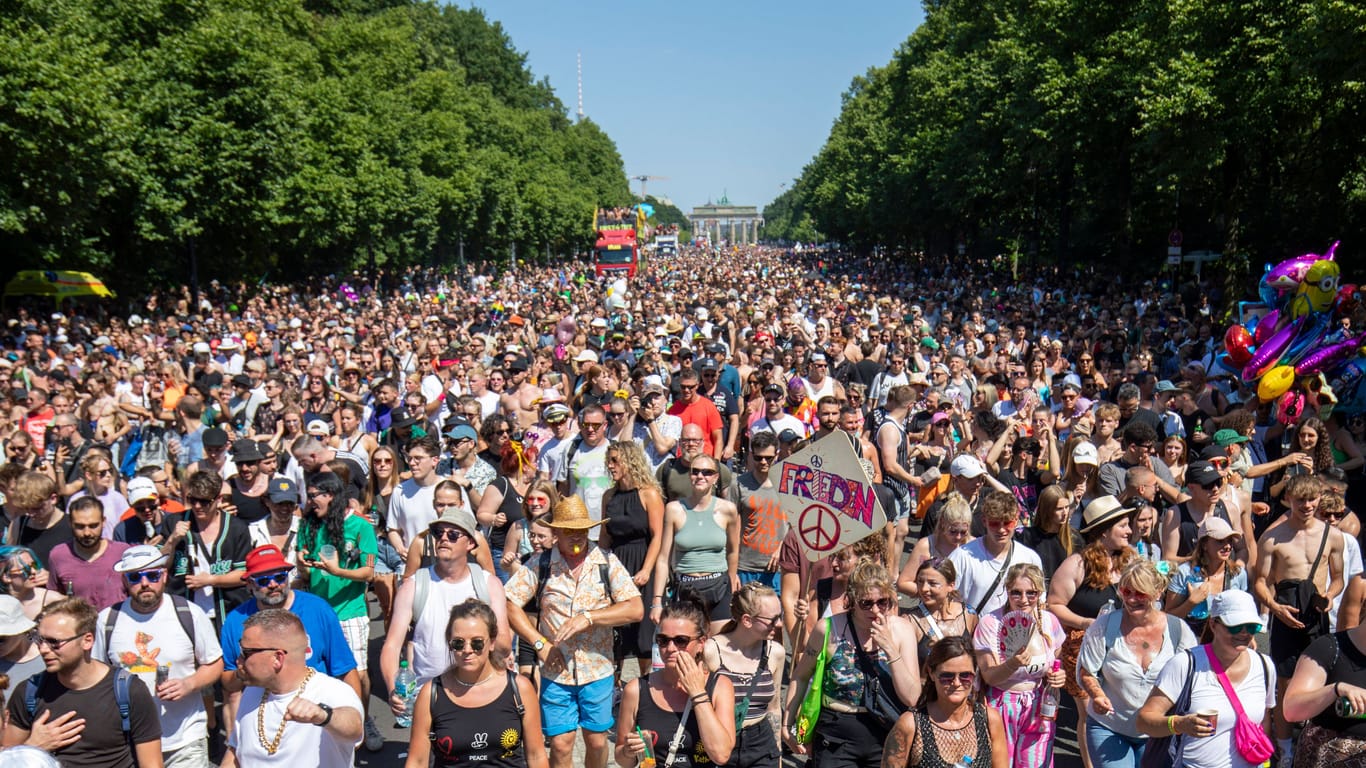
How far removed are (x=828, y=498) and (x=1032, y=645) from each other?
1322 mm

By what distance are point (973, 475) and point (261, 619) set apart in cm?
394

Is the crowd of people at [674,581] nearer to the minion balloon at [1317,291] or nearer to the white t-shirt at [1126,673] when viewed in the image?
the white t-shirt at [1126,673]

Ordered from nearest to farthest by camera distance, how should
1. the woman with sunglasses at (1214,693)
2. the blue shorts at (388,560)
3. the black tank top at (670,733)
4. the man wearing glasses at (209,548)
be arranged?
the black tank top at (670,733) < the woman with sunglasses at (1214,693) < the man wearing glasses at (209,548) < the blue shorts at (388,560)

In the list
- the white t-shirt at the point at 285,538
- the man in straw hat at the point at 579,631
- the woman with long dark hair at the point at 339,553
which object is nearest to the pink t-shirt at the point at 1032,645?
the man in straw hat at the point at 579,631

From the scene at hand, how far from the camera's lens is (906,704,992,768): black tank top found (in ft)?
13.7

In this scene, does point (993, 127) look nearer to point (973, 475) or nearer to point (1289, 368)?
point (1289, 368)

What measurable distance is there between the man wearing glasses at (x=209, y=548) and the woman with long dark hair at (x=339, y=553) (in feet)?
1.13

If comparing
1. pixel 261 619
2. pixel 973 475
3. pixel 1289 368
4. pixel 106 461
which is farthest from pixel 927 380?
pixel 261 619

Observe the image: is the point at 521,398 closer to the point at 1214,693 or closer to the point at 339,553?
the point at 339,553

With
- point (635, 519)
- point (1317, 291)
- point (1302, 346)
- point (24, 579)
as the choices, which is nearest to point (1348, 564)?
point (635, 519)

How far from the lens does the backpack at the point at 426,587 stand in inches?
209

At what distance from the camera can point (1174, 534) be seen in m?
6.54

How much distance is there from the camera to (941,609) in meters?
5.27

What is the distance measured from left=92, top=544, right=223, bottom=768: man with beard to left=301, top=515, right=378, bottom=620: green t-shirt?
1190 millimetres
